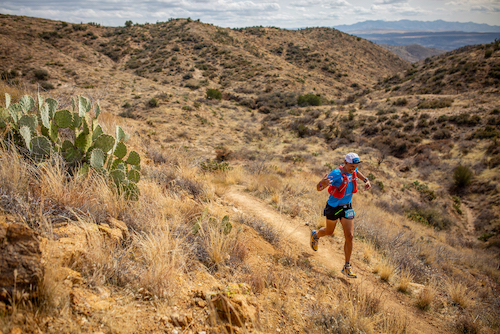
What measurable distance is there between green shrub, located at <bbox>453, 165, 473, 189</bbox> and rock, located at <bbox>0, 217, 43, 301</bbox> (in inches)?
673

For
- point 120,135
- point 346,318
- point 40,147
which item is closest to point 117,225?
point 40,147

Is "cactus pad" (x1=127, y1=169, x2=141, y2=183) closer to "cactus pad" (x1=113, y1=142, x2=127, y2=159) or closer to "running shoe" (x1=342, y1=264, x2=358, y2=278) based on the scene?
"cactus pad" (x1=113, y1=142, x2=127, y2=159)

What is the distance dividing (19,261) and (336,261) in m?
4.50

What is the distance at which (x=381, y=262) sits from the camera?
4492mm

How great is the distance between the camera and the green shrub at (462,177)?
1284 centimetres

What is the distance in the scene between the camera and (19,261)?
1.63 m

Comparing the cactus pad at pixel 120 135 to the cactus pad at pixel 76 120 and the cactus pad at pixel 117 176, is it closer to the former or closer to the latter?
the cactus pad at pixel 76 120

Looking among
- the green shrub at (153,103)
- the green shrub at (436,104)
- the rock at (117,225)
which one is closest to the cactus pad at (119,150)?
the rock at (117,225)

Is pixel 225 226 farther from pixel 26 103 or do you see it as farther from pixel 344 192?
pixel 26 103

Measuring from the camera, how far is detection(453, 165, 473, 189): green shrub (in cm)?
1284

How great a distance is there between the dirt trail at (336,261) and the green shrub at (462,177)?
1230cm

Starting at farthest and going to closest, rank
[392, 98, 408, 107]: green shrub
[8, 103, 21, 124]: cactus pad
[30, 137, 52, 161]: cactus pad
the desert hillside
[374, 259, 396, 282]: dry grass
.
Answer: [392, 98, 408, 107]: green shrub → [374, 259, 396, 282]: dry grass → [8, 103, 21, 124]: cactus pad → [30, 137, 52, 161]: cactus pad → the desert hillside

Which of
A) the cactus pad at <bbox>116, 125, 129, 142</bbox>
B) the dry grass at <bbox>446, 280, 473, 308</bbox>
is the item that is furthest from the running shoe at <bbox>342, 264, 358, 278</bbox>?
the cactus pad at <bbox>116, 125, 129, 142</bbox>

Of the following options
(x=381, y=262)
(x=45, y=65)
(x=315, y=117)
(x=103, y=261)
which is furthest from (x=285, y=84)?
(x=103, y=261)
